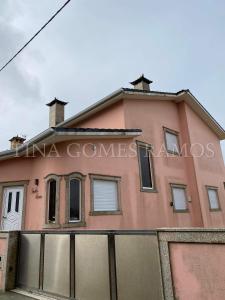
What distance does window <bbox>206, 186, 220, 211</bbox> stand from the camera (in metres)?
13.6

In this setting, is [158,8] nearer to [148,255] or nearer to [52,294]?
[148,255]

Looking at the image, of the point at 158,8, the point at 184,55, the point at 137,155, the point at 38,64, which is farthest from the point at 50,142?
the point at 184,55

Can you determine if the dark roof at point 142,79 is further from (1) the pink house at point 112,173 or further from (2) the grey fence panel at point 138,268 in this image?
Answer: (2) the grey fence panel at point 138,268

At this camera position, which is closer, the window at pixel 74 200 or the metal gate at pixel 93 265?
the metal gate at pixel 93 265

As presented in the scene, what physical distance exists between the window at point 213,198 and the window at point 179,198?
6.77ft

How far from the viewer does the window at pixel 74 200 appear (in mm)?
8227

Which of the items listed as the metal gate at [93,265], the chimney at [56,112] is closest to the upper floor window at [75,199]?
the metal gate at [93,265]

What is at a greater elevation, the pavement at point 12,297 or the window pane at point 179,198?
the window pane at point 179,198

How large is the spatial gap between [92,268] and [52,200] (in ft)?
15.1

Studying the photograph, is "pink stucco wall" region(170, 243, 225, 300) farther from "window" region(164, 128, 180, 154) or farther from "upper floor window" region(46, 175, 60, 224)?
"window" region(164, 128, 180, 154)

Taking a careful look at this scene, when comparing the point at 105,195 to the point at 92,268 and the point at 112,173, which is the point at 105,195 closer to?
the point at 112,173

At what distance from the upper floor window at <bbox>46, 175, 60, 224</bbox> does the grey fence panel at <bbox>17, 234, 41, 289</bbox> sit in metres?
2.06

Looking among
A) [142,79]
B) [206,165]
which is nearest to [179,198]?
[206,165]

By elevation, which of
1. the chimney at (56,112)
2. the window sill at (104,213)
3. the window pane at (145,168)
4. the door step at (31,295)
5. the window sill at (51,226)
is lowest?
the door step at (31,295)
